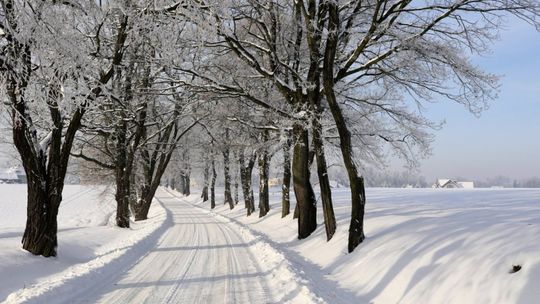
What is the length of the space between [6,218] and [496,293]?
144 feet

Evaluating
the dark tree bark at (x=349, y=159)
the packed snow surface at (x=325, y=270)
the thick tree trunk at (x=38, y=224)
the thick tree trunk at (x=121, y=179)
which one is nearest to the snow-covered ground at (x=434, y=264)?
the packed snow surface at (x=325, y=270)

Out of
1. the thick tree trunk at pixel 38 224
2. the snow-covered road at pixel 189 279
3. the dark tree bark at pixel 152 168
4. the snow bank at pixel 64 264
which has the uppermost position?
the dark tree bark at pixel 152 168

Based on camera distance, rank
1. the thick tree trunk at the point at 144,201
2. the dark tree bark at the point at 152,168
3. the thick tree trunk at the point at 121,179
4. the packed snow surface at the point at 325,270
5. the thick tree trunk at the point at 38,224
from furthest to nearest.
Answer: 1. the thick tree trunk at the point at 144,201
2. the dark tree bark at the point at 152,168
3. the thick tree trunk at the point at 121,179
4. the thick tree trunk at the point at 38,224
5. the packed snow surface at the point at 325,270

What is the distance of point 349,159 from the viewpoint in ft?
37.7

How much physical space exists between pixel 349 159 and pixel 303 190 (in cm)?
421

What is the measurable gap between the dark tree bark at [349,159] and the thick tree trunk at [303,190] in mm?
3485

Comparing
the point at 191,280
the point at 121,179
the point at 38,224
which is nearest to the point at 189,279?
the point at 191,280

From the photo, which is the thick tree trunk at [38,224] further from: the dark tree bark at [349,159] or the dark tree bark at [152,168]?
the dark tree bark at [152,168]

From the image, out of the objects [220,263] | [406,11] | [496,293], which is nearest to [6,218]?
[220,263]

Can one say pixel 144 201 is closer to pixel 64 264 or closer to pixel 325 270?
pixel 64 264

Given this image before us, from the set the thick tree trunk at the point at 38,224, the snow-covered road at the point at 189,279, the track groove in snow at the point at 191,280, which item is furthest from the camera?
the thick tree trunk at the point at 38,224

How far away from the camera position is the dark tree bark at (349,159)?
11227 mm

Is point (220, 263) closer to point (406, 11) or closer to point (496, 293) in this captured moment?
point (496, 293)

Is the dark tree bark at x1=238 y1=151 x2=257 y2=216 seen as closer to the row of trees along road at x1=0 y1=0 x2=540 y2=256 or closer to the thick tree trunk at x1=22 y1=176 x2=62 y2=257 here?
the row of trees along road at x1=0 y1=0 x2=540 y2=256
